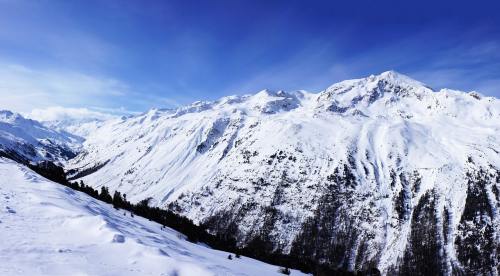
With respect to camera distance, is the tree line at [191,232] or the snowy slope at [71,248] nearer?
the snowy slope at [71,248]

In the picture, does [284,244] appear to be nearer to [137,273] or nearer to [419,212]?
[419,212]

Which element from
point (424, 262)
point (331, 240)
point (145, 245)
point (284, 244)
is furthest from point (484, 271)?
point (145, 245)

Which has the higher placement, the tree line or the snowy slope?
the tree line

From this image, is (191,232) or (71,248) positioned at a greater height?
(191,232)

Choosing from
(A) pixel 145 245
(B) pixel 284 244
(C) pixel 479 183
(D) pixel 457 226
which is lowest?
(A) pixel 145 245

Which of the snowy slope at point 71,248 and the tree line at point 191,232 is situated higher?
the tree line at point 191,232

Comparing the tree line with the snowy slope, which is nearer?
the snowy slope

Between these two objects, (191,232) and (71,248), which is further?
(191,232)

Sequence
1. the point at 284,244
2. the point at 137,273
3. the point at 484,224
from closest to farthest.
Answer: the point at 137,273, the point at 484,224, the point at 284,244

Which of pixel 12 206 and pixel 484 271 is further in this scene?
pixel 484 271

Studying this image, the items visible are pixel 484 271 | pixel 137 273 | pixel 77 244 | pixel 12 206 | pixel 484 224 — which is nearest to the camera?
pixel 137 273

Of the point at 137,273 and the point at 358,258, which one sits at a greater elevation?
the point at 358,258
